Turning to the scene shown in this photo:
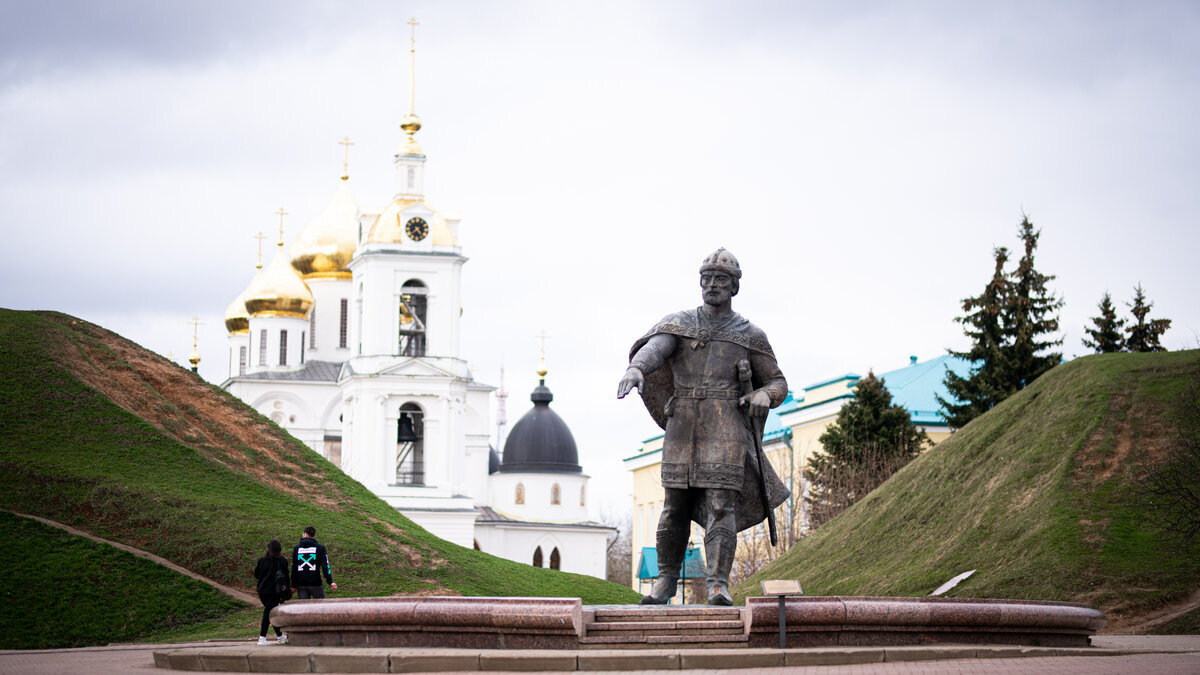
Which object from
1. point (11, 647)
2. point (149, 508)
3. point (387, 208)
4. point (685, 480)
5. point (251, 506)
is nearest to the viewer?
point (685, 480)

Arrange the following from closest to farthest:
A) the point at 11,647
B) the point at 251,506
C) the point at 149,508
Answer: the point at 11,647 < the point at 149,508 < the point at 251,506

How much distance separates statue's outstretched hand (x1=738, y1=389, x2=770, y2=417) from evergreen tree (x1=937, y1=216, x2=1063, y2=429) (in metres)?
31.3

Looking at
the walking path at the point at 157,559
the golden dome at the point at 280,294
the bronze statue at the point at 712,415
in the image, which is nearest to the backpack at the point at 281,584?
the bronze statue at the point at 712,415

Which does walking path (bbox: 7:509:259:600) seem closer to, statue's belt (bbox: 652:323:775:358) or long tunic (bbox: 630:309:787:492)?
long tunic (bbox: 630:309:787:492)

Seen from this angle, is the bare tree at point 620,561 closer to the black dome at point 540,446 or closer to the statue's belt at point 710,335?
the black dome at point 540,446

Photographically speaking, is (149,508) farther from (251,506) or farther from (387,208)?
(387,208)

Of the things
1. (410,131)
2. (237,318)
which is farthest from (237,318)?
(410,131)

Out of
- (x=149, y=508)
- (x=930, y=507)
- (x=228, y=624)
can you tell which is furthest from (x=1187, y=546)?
(x=149, y=508)

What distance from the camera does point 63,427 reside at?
27.4 meters

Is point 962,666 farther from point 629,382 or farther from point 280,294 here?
point 280,294

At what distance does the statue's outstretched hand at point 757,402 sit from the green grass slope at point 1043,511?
11311 millimetres

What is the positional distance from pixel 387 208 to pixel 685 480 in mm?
58636

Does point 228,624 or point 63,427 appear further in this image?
point 63,427

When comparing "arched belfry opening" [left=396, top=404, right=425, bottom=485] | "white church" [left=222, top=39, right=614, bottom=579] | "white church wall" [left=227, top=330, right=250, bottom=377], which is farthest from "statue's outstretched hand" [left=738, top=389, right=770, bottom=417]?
"white church wall" [left=227, top=330, right=250, bottom=377]
